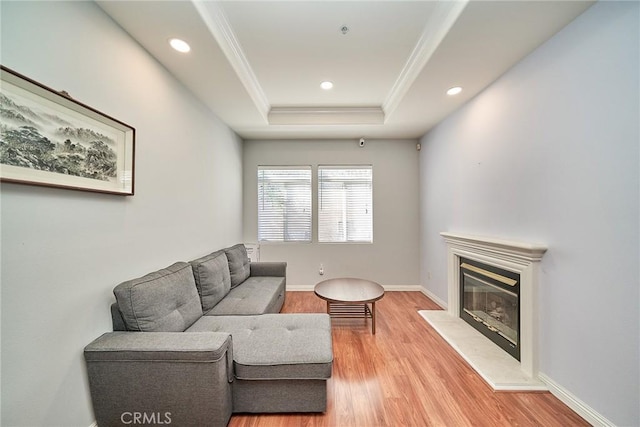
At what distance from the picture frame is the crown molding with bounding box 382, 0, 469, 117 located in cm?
234

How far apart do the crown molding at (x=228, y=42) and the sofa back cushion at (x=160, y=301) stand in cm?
180

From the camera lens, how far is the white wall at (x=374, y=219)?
14.0 feet

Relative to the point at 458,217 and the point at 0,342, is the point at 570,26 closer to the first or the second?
the point at 458,217

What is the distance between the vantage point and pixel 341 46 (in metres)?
2.18

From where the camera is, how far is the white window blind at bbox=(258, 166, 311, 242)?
4281 mm

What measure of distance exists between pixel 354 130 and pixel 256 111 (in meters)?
1.50

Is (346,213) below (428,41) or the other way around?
below

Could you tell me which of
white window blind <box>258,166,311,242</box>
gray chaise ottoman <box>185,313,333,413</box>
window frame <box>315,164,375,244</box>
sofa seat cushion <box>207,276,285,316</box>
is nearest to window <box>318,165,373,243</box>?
window frame <box>315,164,375,244</box>

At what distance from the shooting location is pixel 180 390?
1366 millimetres

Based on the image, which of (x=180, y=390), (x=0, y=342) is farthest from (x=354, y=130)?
(x=0, y=342)

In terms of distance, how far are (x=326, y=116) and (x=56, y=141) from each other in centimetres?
291

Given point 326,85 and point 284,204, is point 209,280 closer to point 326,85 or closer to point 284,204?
point 284,204

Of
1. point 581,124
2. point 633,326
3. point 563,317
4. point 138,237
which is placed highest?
point 581,124

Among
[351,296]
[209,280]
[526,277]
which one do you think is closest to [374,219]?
[351,296]
